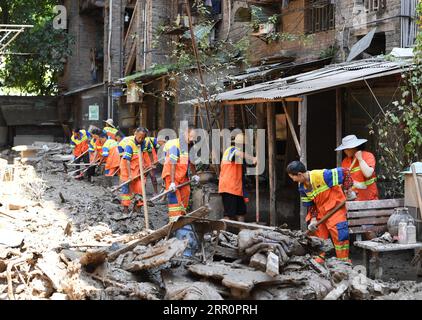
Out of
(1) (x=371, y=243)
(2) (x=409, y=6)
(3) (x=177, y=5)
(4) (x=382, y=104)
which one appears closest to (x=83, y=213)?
(4) (x=382, y=104)

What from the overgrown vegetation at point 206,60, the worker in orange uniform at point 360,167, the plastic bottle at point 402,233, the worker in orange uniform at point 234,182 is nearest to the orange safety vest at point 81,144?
the overgrown vegetation at point 206,60

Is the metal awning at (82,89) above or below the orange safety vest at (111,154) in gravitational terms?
above

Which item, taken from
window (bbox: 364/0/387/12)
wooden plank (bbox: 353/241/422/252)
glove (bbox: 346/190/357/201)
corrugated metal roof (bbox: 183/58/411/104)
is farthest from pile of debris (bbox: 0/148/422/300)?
window (bbox: 364/0/387/12)

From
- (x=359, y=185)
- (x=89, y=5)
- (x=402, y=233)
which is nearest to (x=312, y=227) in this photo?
(x=402, y=233)

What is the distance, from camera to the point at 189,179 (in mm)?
11023

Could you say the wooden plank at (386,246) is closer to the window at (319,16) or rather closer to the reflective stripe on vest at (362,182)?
the reflective stripe on vest at (362,182)

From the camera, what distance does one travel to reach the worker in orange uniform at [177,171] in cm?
1062

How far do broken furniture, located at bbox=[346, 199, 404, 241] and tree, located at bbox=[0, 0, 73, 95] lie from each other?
20.8 meters

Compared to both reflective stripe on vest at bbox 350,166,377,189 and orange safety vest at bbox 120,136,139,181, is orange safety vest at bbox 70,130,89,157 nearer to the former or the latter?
orange safety vest at bbox 120,136,139,181

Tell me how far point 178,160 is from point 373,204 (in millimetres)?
3872

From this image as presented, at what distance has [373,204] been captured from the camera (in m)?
7.84

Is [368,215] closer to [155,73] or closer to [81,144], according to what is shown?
[155,73]

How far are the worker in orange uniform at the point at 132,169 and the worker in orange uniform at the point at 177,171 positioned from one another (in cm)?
119
